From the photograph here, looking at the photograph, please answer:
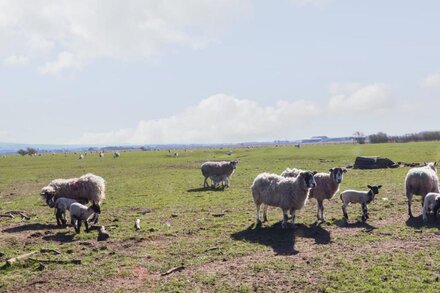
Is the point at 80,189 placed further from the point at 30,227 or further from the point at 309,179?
the point at 309,179

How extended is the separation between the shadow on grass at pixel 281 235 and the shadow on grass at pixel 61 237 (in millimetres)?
6906

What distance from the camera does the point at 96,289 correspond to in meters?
11.7

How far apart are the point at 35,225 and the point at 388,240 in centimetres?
1637

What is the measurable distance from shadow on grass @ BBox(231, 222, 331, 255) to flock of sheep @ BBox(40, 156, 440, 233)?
Answer: 620 millimetres

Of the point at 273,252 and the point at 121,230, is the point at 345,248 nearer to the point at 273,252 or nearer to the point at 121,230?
the point at 273,252

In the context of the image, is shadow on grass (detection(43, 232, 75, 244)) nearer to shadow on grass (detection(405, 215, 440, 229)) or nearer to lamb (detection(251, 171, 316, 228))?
lamb (detection(251, 171, 316, 228))

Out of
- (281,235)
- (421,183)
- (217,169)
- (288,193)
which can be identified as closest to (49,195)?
(281,235)

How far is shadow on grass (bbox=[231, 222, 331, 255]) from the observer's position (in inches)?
593

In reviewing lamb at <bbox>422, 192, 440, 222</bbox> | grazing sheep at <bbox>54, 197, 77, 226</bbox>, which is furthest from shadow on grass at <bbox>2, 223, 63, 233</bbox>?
lamb at <bbox>422, 192, 440, 222</bbox>

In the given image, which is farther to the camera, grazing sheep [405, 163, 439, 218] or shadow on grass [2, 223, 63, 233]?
grazing sheep [405, 163, 439, 218]

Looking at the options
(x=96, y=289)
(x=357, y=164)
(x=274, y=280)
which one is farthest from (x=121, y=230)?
(x=357, y=164)

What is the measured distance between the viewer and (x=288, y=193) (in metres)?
17.9

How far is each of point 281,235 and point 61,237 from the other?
939 cm

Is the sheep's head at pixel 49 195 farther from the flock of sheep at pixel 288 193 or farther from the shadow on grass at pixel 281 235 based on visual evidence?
the shadow on grass at pixel 281 235
